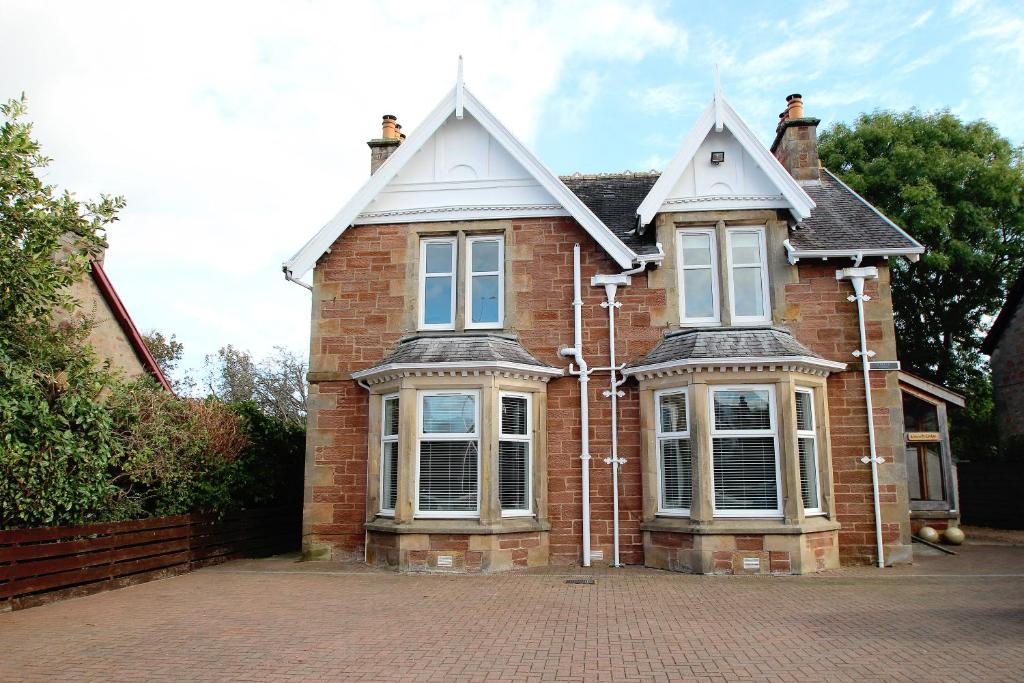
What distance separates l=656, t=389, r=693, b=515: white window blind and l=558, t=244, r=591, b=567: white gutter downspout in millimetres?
1214

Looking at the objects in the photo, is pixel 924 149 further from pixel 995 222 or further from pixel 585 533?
pixel 585 533

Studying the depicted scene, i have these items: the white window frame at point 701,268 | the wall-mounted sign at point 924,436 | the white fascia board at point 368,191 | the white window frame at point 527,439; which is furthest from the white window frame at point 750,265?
the wall-mounted sign at point 924,436

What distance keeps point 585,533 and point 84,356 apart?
8312mm

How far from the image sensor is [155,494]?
39.9ft

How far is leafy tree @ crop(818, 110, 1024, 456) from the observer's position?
24594mm

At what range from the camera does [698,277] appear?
13.7 m

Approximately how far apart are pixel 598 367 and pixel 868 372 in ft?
15.2

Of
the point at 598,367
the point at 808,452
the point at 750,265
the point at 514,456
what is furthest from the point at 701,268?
the point at 514,456

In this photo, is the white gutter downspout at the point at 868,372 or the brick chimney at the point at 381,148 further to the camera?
the brick chimney at the point at 381,148

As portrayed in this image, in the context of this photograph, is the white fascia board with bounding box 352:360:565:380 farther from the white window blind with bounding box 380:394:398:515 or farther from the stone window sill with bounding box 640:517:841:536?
the stone window sill with bounding box 640:517:841:536

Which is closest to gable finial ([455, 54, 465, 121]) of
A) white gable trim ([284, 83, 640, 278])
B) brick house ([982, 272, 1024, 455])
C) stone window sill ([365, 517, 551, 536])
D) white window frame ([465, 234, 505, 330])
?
white gable trim ([284, 83, 640, 278])

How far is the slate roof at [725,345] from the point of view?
12.3m

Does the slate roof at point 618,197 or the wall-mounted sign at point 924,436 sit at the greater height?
the slate roof at point 618,197

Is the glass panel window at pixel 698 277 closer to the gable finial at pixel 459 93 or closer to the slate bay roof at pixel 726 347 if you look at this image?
the slate bay roof at pixel 726 347
